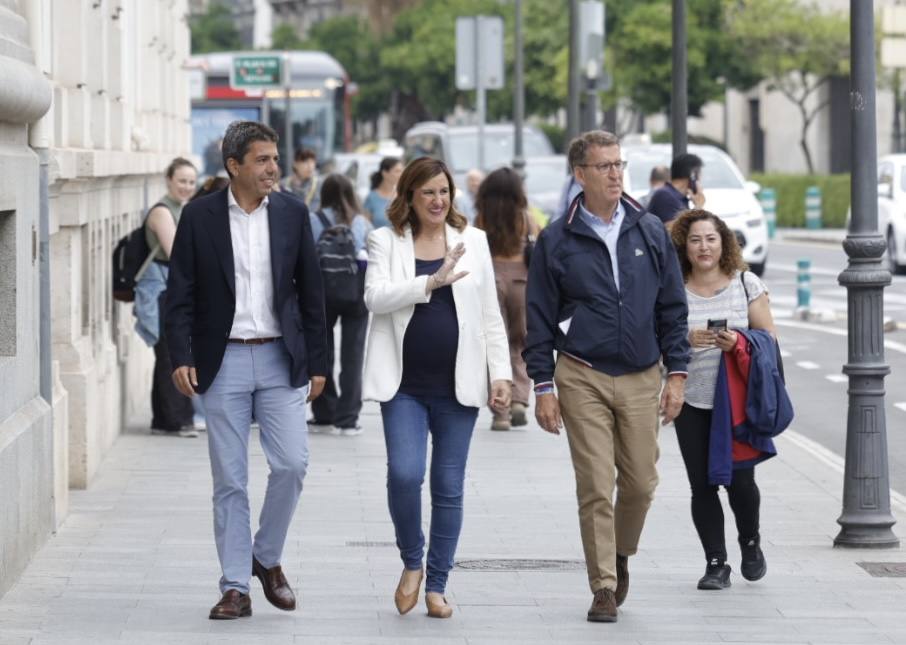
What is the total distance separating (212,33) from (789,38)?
5039 centimetres

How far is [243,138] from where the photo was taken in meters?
7.93

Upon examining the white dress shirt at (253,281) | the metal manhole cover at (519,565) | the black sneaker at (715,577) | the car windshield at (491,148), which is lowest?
the metal manhole cover at (519,565)

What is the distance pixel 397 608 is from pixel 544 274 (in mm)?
1362

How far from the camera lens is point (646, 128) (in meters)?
73.8

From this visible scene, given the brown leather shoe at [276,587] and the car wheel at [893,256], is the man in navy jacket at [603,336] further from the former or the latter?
the car wheel at [893,256]

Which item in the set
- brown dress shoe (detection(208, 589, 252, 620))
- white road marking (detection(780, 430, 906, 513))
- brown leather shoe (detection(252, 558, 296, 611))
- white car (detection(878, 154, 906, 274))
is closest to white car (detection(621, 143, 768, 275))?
white car (detection(878, 154, 906, 274))

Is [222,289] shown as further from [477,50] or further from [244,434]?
[477,50]

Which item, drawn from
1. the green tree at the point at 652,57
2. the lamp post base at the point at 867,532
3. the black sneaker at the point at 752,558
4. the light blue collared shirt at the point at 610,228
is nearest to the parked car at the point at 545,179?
the green tree at the point at 652,57

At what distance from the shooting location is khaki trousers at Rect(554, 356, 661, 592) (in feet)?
25.7

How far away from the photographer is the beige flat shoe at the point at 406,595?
7965mm

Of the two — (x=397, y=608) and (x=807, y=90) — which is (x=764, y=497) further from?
(x=807, y=90)

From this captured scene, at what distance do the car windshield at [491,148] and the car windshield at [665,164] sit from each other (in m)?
4.66

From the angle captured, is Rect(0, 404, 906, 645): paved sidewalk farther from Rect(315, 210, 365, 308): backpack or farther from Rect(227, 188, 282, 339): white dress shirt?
Rect(315, 210, 365, 308): backpack

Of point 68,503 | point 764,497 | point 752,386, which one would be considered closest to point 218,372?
point 752,386
